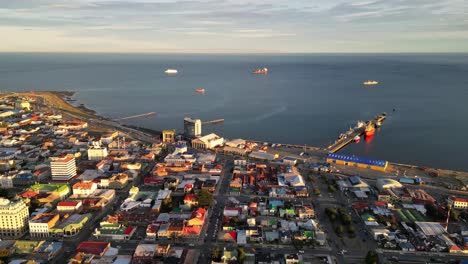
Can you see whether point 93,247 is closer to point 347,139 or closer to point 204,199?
point 204,199

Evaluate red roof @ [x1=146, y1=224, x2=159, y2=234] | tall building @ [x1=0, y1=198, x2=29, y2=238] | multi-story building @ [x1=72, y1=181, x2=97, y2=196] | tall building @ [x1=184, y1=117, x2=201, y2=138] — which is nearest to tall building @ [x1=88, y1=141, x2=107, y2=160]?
multi-story building @ [x1=72, y1=181, x2=97, y2=196]

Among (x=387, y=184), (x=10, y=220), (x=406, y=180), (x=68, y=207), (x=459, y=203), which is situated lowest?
(x=68, y=207)

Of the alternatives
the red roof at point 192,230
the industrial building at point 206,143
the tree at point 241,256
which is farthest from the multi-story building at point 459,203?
the industrial building at point 206,143

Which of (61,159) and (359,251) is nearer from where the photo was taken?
(359,251)

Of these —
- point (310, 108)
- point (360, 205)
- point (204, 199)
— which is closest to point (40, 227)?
point (204, 199)

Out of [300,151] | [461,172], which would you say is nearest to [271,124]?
[300,151]

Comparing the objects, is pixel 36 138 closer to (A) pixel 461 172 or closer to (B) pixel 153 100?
(B) pixel 153 100
